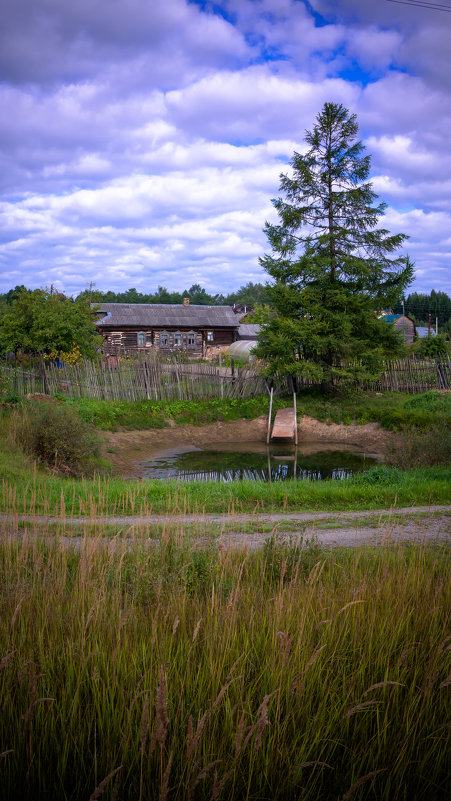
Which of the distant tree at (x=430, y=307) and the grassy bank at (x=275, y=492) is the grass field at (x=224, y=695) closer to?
the grassy bank at (x=275, y=492)

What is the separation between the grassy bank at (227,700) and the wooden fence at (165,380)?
1592 cm

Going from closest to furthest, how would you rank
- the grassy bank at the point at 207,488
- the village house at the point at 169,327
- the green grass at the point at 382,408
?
the grassy bank at the point at 207,488 → the green grass at the point at 382,408 → the village house at the point at 169,327

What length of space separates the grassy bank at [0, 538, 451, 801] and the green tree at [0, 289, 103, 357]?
18.0 meters

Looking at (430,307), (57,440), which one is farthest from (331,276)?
(430,307)

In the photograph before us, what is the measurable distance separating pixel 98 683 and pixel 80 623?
0.31m

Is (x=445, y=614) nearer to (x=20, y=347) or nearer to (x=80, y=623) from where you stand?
(x=80, y=623)

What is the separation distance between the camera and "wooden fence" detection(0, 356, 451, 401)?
1869 centimetres

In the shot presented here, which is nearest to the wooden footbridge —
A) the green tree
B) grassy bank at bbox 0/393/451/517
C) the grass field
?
grassy bank at bbox 0/393/451/517

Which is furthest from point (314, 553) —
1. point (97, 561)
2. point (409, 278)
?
point (409, 278)

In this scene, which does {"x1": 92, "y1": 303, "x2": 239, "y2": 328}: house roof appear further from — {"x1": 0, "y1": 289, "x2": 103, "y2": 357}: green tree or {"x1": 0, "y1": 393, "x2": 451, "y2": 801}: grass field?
{"x1": 0, "y1": 393, "x2": 451, "y2": 801}: grass field

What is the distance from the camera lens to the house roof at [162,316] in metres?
40.7

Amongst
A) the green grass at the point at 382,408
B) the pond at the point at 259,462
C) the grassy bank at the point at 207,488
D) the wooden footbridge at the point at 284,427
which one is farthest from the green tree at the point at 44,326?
the green grass at the point at 382,408

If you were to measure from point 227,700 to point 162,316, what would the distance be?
41.1 m

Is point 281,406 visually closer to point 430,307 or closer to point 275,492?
point 275,492
